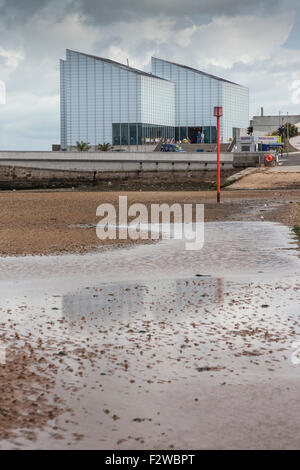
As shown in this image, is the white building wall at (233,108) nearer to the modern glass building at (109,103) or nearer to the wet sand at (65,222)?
the modern glass building at (109,103)

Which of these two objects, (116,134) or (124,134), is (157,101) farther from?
(116,134)

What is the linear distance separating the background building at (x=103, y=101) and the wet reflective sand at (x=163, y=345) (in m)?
91.8

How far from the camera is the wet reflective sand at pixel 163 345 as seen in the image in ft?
14.8

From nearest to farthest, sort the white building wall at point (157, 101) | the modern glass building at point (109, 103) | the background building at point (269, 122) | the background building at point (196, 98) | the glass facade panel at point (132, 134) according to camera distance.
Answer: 1. the modern glass building at point (109, 103)
2. the glass facade panel at point (132, 134)
3. the white building wall at point (157, 101)
4. the background building at point (196, 98)
5. the background building at point (269, 122)

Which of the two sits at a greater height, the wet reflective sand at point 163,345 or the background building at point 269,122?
the background building at point 269,122

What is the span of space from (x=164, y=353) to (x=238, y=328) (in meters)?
1.28

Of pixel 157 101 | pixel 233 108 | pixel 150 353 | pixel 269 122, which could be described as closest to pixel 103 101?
pixel 157 101

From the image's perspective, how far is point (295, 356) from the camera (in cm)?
623

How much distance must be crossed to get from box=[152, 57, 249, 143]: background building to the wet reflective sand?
99146mm

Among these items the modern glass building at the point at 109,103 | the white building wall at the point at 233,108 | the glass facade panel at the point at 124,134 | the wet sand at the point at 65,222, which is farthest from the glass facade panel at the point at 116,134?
the wet sand at the point at 65,222

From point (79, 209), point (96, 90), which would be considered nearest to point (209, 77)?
point (96, 90)

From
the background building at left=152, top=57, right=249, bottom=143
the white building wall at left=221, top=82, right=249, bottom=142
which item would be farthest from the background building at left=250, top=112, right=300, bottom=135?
the background building at left=152, top=57, right=249, bottom=143

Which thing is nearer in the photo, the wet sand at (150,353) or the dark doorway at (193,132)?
the wet sand at (150,353)

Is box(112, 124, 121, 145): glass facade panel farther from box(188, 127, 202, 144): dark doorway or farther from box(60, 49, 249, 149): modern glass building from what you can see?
box(188, 127, 202, 144): dark doorway
